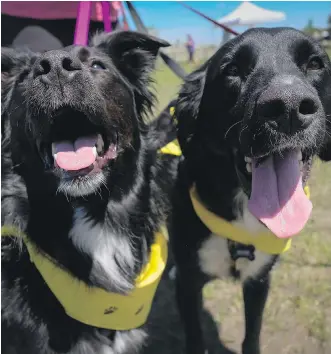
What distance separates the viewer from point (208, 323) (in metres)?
2.94

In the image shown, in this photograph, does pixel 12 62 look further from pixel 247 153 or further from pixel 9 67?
pixel 247 153

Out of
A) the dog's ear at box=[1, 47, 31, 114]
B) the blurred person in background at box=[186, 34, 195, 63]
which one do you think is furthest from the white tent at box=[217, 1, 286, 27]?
the dog's ear at box=[1, 47, 31, 114]

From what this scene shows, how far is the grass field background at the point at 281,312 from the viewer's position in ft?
8.96

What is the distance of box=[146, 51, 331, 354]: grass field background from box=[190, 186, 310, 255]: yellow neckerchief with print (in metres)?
0.44

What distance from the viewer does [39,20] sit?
2475 mm

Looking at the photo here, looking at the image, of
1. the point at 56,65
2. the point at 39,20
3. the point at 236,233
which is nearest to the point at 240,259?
the point at 236,233

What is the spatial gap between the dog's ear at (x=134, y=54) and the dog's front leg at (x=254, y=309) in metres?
1.16

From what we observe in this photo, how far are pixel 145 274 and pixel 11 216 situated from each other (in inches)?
Result: 27.3

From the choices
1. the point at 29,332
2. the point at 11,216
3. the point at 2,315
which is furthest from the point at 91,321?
the point at 11,216

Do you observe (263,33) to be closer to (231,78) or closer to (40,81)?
(231,78)

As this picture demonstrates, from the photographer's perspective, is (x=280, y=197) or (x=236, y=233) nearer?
(x=280, y=197)

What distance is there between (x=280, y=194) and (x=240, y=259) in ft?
1.87

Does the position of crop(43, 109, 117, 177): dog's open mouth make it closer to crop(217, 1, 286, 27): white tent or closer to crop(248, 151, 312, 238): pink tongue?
crop(248, 151, 312, 238): pink tongue

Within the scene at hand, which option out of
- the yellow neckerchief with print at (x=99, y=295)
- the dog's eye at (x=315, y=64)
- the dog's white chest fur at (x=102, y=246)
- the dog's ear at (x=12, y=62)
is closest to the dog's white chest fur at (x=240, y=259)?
the yellow neckerchief with print at (x=99, y=295)
